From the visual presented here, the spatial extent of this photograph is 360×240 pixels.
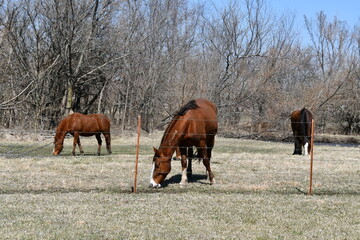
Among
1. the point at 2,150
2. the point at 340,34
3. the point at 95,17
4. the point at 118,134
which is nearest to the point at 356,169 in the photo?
the point at 2,150

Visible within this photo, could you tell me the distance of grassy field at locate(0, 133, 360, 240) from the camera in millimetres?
6812

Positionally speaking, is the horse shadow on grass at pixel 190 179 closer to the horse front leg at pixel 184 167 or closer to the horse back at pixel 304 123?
the horse front leg at pixel 184 167

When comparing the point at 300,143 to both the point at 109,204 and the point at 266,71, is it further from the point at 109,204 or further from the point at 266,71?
the point at 266,71

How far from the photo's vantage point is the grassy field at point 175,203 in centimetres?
681

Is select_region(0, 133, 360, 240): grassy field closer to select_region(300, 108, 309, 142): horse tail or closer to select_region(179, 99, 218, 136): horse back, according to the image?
select_region(179, 99, 218, 136): horse back

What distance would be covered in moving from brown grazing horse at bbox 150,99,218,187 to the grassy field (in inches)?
14.8

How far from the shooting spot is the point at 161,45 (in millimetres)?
35188

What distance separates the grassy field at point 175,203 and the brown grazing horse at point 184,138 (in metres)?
0.38

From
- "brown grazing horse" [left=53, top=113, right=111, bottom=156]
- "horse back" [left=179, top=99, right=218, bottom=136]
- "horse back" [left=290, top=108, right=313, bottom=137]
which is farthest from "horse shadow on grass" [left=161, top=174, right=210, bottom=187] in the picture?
"horse back" [left=290, top=108, right=313, bottom=137]

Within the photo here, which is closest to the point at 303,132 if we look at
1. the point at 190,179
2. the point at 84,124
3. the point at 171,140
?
the point at 84,124

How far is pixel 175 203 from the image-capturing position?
8.78m

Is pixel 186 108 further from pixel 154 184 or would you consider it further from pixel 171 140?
pixel 154 184

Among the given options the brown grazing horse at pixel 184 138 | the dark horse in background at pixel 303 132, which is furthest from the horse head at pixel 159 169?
the dark horse in background at pixel 303 132

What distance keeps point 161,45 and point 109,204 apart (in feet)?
89.9
